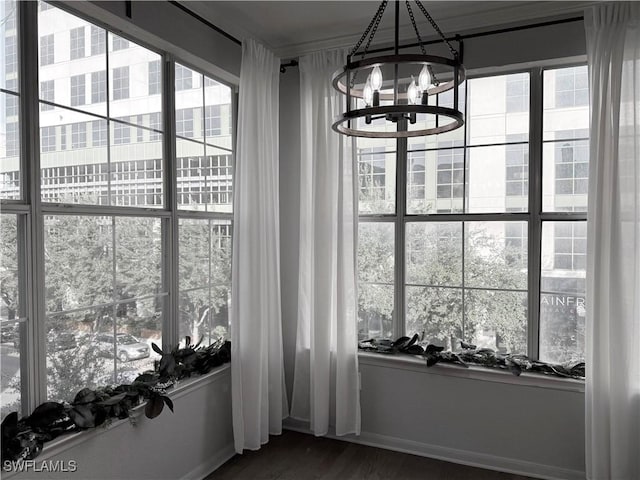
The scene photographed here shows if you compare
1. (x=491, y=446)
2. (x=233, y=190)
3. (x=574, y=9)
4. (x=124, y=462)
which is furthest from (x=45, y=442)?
(x=574, y=9)

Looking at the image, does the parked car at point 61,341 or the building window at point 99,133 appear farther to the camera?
the building window at point 99,133

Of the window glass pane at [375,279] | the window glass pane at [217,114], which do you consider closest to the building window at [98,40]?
the window glass pane at [217,114]

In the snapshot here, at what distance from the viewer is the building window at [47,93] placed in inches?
82.4

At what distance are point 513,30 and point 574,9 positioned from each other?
1.13 ft

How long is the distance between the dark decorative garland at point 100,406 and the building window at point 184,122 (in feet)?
4.31

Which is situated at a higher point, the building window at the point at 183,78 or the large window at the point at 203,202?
the building window at the point at 183,78

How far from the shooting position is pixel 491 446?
3.02 metres

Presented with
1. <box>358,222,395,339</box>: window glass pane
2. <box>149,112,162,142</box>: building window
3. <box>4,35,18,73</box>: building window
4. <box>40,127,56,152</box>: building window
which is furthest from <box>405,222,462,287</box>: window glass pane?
<box>4,35,18,73</box>: building window

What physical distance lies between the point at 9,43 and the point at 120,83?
1.92 ft

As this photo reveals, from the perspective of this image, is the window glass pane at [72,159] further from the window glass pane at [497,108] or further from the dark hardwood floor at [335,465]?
the window glass pane at [497,108]

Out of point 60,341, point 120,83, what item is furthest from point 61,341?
point 120,83

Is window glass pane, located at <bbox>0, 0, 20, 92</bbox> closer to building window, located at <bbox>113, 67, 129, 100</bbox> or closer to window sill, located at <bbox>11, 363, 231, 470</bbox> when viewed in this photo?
building window, located at <bbox>113, 67, 129, 100</bbox>

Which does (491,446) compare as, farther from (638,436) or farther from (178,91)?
(178,91)
